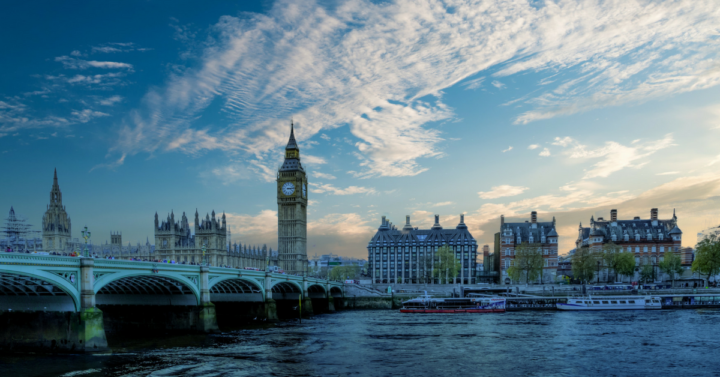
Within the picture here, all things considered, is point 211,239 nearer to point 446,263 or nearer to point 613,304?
point 446,263

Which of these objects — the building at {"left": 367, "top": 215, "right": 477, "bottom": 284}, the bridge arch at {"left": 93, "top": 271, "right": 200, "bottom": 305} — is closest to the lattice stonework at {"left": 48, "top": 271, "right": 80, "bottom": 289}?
the bridge arch at {"left": 93, "top": 271, "right": 200, "bottom": 305}

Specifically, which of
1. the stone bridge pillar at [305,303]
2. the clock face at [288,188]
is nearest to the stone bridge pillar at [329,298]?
the stone bridge pillar at [305,303]

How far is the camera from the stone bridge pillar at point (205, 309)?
56.5 meters

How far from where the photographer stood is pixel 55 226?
190750 mm

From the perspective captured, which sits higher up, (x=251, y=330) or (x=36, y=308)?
(x=36, y=308)

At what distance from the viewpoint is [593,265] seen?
123 m

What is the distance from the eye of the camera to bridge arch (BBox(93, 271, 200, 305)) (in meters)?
54.3

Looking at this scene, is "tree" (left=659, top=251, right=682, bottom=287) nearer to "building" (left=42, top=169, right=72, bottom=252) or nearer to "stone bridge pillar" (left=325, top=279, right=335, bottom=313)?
"stone bridge pillar" (left=325, top=279, right=335, bottom=313)

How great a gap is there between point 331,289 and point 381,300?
1074 cm

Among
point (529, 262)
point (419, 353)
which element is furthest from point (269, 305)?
point (529, 262)

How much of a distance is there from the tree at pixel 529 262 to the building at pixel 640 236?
19.0 metres

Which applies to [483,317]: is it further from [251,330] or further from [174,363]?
[174,363]

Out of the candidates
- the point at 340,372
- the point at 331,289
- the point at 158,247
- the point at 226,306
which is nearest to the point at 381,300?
the point at 331,289

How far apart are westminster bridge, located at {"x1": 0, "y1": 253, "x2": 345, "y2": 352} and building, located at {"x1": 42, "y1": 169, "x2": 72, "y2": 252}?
137m
